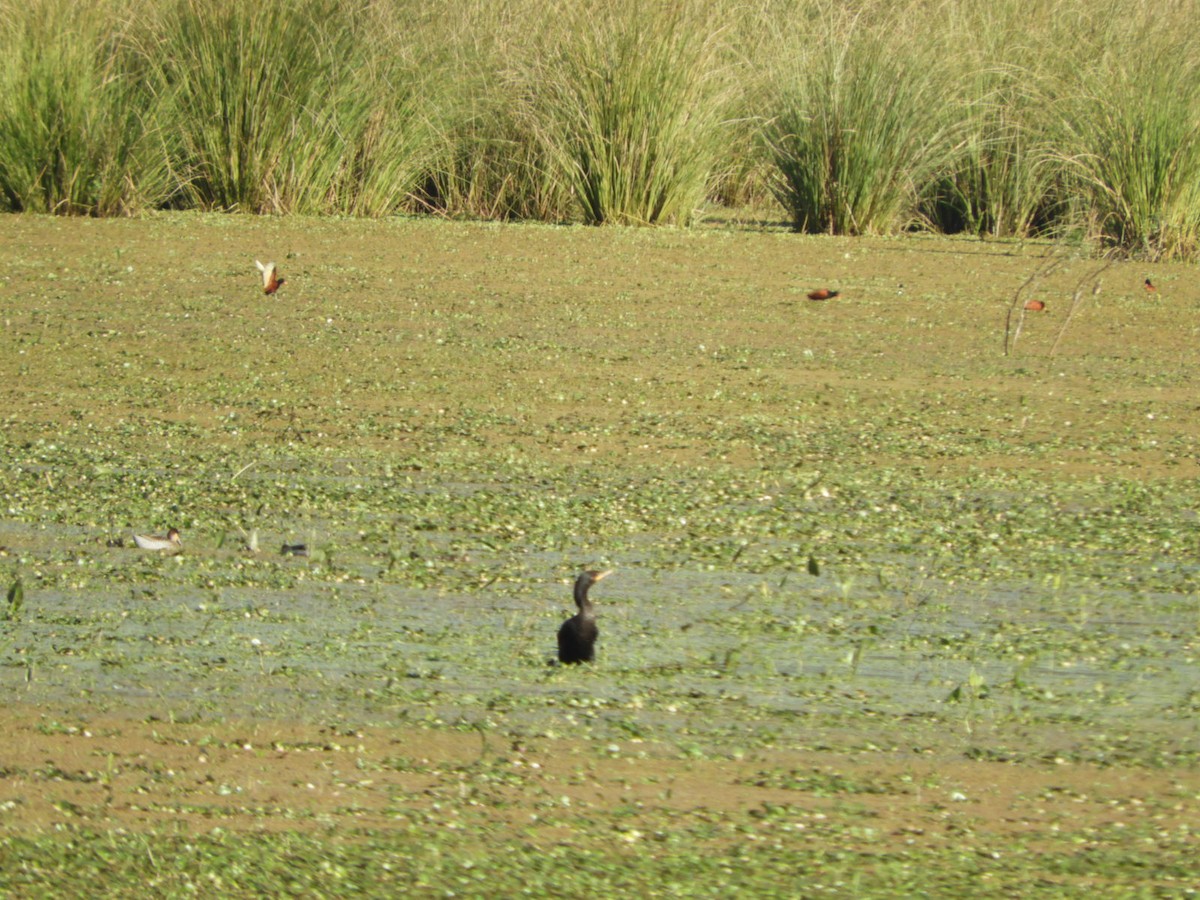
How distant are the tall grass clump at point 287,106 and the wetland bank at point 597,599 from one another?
2706 millimetres

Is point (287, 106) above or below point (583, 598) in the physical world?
above

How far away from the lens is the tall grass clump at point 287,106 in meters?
10.4

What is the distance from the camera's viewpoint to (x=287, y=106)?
10.5m

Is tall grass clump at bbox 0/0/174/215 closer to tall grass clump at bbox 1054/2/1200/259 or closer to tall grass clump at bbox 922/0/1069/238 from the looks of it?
tall grass clump at bbox 922/0/1069/238

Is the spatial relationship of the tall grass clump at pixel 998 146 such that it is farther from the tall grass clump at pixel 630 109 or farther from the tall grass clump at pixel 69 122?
the tall grass clump at pixel 69 122

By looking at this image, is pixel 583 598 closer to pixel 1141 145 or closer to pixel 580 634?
pixel 580 634

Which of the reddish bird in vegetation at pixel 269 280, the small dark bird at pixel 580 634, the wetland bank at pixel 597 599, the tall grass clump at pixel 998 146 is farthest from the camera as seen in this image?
the tall grass clump at pixel 998 146

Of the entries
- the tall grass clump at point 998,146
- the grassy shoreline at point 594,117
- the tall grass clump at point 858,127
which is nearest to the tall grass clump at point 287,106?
the grassy shoreline at point 594,117

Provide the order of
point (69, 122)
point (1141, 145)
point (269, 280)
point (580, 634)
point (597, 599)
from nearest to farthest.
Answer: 1. point (580, 634)
2. point (597, 599)
3. point (269, 280)
4. point (69, 122)
5. point (1141, 145)

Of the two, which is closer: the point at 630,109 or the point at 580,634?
the point at 580,634

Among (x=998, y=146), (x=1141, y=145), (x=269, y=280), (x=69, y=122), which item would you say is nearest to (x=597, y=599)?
(x=269, y=280)

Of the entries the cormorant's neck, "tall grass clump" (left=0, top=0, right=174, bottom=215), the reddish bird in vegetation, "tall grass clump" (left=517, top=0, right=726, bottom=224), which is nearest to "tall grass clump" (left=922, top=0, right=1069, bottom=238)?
"tall grass clump" (left=517, top=0, right=726, bottom=224)

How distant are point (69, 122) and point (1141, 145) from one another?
18.1 ft

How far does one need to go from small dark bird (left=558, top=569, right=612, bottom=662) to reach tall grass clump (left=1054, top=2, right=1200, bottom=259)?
23.3ft
